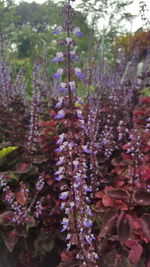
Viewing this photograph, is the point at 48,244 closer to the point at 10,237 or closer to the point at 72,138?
the point at 10,237

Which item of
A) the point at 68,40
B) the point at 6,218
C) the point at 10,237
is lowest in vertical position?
the point at 10,237

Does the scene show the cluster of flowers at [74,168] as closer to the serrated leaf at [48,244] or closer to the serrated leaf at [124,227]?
the serrated leaf at [124,227]

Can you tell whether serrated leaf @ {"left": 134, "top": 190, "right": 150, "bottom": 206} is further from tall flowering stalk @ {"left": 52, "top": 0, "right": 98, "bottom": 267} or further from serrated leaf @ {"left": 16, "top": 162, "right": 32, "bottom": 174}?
serrated leaf @ {"left": 16, "top": 162, "right": 32, "bottom": 174}

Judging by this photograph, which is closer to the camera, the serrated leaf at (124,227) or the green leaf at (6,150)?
the serrated leaf at (124,227)

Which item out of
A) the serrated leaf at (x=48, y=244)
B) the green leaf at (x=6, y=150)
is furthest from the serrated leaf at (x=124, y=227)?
the green leaf at (x=6, y=150)

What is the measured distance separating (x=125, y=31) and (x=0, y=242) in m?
10.3

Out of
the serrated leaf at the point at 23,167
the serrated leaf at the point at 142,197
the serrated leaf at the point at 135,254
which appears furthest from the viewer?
the serrated leaf at the point at 23,167

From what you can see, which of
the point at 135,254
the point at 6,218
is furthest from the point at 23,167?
the point at 135,254

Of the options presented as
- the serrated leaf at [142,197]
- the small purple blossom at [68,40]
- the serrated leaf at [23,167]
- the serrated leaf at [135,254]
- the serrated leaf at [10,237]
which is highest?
the small purple blossom at [68,40]

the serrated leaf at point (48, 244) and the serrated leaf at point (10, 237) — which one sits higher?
the serrated leaf at point (10, 237)

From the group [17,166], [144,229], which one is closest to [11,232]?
[17,166]

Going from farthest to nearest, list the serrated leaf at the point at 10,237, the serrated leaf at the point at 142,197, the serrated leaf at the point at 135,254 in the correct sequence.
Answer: the serrated leaf at the point at 10,237
the serrated leaf at the point at 142,197
the serrated leaf at the point at 135,254

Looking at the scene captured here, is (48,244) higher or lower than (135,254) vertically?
lower

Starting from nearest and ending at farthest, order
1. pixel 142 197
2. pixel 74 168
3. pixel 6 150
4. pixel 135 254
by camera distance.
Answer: pixel 74 168 → pixel 135 254 → pixel 142 197 → pixel 6 150
